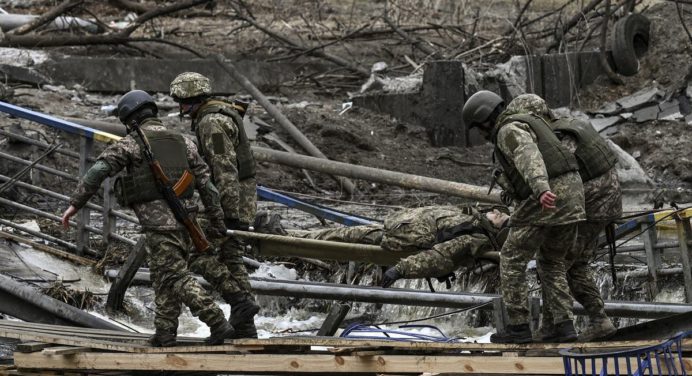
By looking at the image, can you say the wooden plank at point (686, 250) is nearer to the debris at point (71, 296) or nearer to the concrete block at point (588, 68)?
the debris at point (71, 296)

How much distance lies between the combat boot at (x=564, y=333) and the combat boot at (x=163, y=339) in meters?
2.47

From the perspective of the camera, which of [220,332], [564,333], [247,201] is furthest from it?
[247,201]

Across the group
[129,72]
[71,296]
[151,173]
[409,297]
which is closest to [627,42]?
[129,72]

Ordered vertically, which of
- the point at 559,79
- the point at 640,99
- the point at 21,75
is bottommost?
the point at 21,75

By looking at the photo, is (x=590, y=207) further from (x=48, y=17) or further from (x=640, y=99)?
(x=48, y=17)

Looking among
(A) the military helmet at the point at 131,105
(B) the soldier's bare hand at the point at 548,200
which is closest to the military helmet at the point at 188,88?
(A) the military helmet at the point at 131,105

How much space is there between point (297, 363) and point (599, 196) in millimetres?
2268

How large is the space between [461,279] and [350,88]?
9.53 metres

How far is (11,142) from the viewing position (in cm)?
1469

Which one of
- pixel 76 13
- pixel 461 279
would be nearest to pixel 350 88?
pixel 76 13

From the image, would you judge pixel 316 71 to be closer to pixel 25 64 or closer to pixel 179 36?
pixel 179 36

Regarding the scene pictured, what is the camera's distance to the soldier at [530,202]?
333 inches

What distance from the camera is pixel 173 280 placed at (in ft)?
29.0

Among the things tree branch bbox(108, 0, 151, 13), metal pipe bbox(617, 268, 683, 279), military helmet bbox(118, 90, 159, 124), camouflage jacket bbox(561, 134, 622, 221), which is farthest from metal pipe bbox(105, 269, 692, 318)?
tree branch bbox(108, 0, 151, 13)
